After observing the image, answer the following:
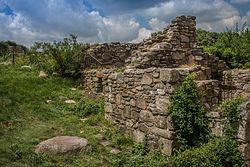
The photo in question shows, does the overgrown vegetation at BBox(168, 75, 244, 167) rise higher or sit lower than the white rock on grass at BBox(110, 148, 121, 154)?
higher

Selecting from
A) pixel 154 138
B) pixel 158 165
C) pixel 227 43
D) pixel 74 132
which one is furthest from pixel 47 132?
pixel 227 43

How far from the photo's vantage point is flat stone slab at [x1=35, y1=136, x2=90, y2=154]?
782 cm

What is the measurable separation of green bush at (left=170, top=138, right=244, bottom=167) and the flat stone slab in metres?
2.30

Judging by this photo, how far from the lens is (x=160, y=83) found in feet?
26.2

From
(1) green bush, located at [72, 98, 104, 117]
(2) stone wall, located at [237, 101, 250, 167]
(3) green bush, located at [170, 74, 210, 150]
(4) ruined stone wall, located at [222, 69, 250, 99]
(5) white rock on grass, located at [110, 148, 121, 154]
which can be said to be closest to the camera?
(2) stone wall, located at [237, 101, 250, 167]

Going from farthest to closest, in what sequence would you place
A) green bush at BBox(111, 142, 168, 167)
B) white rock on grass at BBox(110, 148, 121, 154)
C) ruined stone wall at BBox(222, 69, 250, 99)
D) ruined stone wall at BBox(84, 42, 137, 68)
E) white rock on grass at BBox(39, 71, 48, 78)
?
1. ruined stone wall at BBox(84, 42, 137, 68)
2. white rock on grass at BBox(39, 71, 48, 78)
3. ruined stone wall at BBox(222, 69, 250, 99)
4. white rock on grass at BBox(110, 148, 121, 154)
5. green bush at BBox(111, 142, 168, 167)

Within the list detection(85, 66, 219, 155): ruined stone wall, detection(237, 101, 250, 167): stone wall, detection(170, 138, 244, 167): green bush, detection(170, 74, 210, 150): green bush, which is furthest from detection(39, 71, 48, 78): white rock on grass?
detection(237, 101, 250, 167): stone wall

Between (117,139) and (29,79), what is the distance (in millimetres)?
7443

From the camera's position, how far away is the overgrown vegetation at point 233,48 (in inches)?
656

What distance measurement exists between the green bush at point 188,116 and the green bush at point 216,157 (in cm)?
59

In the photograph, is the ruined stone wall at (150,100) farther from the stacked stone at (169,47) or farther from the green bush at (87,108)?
the stacked stone at (169,47)

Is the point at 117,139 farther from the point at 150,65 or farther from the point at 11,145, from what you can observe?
the point at 150,65

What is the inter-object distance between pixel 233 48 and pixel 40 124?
39.3 feet

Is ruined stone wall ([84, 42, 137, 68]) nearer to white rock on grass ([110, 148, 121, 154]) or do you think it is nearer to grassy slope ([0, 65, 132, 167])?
grassy slope ([0, 65, 132, 167])
